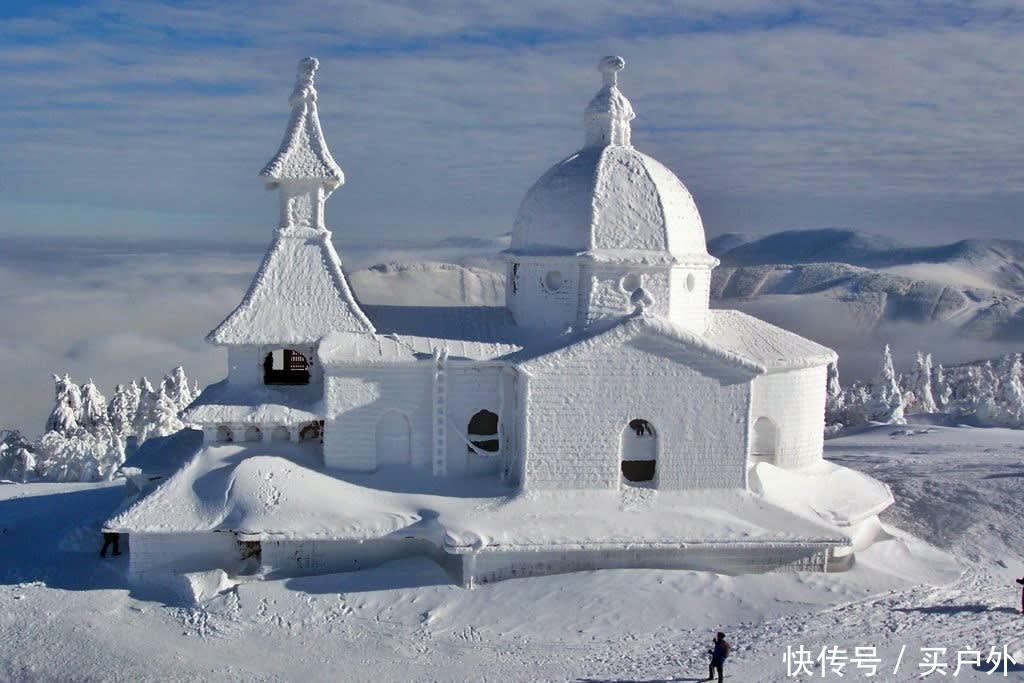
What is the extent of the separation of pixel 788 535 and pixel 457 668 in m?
8.03

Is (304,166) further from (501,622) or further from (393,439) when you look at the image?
(501,622)

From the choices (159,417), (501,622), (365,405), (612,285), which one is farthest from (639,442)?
(159,417)

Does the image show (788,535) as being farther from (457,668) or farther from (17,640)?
(17,640)

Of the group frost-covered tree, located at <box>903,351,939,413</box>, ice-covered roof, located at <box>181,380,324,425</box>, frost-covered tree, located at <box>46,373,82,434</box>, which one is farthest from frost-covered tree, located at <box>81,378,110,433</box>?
frost-covered tree, located at <box>903,351,939,413</box>

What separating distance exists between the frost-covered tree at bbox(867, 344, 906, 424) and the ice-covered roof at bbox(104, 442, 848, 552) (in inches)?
1283

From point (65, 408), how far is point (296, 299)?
94.1 feet

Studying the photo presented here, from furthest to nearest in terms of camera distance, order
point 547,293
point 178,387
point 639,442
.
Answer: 1. point 178,387
2. point 547,293
3. point 639,442

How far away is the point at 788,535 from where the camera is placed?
67.8 ft

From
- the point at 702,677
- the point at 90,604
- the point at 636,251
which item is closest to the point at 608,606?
the point at 702,677

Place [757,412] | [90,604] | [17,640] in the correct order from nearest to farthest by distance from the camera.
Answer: [17,640], [90,604], [757,412]

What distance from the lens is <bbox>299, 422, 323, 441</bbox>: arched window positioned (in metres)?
23.8

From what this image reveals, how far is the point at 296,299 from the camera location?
77.9ft

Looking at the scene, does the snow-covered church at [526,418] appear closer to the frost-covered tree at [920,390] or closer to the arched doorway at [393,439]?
the arched doorway at [393,439]

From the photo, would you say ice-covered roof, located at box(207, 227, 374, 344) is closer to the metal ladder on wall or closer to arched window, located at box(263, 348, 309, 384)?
arched window, located at box(263, 348, 309, 384)
